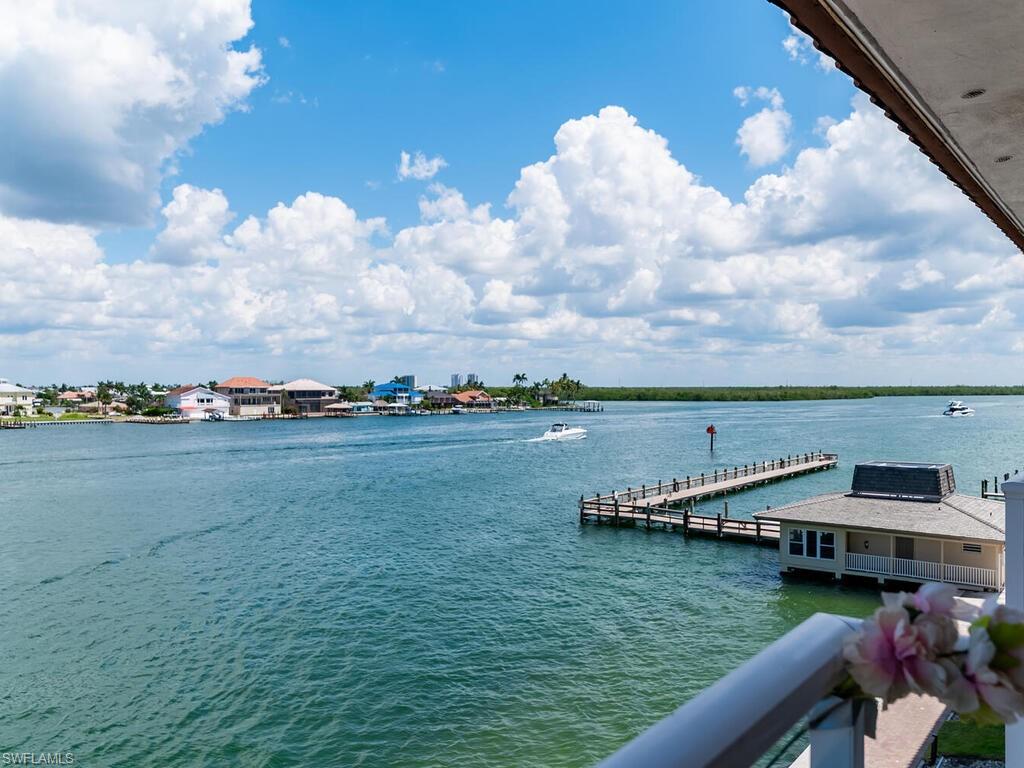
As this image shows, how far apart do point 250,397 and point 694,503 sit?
485 feet

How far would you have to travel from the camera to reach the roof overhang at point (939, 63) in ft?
7.72

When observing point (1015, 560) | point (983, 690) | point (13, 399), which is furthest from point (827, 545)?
point (13, 399)

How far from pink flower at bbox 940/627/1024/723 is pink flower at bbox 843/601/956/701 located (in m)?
0.03

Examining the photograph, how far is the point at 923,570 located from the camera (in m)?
23.0

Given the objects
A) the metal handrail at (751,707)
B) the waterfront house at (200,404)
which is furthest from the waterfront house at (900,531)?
the waterfront house at (200,404)

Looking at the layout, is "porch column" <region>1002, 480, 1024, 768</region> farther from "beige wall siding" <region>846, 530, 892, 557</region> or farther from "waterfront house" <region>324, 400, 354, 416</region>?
"waterfront house" <region>324, 400, 354, 416</region>

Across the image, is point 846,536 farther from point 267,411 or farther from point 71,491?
point 267,411

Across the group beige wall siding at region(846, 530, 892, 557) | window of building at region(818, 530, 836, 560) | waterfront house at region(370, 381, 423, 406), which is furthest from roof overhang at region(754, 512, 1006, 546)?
waterfront house at region(370, 381, 423, 406)

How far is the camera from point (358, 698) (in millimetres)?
17406

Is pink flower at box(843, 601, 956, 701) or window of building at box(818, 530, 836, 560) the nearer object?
pink flower at box(843, 601, 956, 701)

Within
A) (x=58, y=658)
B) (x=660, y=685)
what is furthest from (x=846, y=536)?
(x=58, y=658)

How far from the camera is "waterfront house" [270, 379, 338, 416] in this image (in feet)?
570
